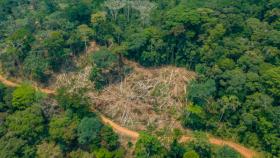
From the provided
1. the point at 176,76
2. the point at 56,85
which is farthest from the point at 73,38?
the point at 176,76

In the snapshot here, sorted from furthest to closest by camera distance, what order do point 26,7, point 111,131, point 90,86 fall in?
point 26,7
point 90,86
point 111,131

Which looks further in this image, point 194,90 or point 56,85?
point 56,85

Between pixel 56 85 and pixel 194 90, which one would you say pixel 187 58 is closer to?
pixel 194 90

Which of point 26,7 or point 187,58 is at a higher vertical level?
point 26,7

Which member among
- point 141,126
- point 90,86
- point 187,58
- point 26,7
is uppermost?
point 26,7

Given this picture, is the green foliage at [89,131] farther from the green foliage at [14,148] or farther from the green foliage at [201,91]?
the green foliage at [201,91]

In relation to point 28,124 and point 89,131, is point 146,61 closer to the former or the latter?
point 89,131
